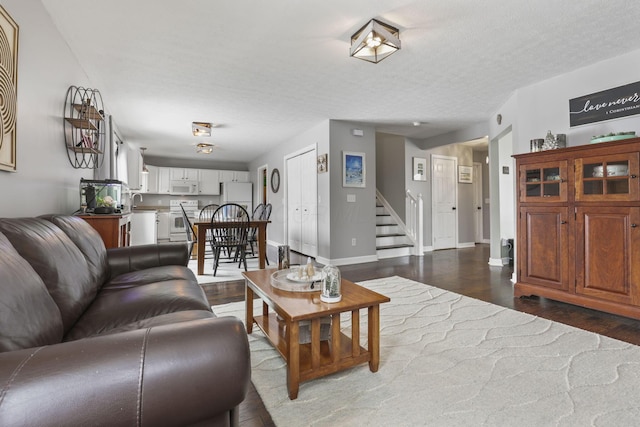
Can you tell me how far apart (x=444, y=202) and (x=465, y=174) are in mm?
949

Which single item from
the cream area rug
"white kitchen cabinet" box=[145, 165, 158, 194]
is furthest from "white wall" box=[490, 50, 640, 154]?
"white kitchen cabinet" box=[145, 165, 158, 194]

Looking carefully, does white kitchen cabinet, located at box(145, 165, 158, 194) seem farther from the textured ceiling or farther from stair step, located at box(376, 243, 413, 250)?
stair step, located at box(376, 243, 413, 250)

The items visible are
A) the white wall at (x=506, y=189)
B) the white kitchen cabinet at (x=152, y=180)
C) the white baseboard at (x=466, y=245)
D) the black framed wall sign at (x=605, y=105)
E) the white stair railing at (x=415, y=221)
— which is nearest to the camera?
the black framed wall sign at (x=605, y=105)

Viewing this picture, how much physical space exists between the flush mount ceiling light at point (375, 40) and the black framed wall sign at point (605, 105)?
2.07m

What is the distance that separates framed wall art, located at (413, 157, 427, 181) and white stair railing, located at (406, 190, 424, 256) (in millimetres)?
445

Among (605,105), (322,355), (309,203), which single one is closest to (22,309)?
(322,355)

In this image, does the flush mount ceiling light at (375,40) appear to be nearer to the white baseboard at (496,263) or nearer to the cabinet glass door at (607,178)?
the cabinet glass door at (607,178)

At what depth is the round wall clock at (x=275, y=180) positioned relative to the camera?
7.12 m

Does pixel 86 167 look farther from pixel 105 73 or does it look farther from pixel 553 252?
pixel 553 252

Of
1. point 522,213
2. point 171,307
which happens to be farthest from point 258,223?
point 522,213

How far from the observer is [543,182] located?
9.64 ft

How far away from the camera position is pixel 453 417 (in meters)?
1.32

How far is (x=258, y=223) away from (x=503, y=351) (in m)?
3.20

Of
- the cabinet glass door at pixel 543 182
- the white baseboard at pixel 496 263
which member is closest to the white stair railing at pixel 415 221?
the white baseboard at pixel 496 263
